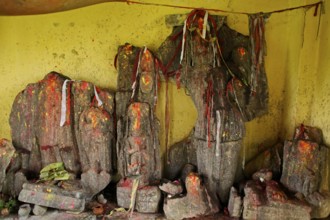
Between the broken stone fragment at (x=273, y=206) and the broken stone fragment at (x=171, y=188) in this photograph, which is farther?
the broken stone fragment at (x=171, y=188)

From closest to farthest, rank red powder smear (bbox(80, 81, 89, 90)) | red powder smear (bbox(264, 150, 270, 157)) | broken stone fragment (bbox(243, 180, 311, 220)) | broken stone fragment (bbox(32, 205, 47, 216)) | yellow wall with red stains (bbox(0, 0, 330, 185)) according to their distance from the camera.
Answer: broken stone fragment (bbox(243, 180, 311, 220)), broken stone fragment (bbox(32, 205, 47, 216)), red powder smear (bbox(80, 81, 89, 90)), yellow wall with red stains (bbox(0, 0, 330, 185)), red powder smear (bbox(264, 150, 270, 157))

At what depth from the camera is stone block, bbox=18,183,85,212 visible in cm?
296

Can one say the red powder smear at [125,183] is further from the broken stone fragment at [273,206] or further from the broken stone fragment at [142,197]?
the broken stone fragment at [273,206]

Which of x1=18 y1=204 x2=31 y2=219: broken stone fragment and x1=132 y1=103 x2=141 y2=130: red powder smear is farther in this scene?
x1=132 y1=103 x2=141 y2=130: red powder smear

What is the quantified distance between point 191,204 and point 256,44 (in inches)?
63.0

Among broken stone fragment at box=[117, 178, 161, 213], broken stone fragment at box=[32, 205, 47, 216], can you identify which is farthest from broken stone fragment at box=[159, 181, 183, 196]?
broken stone fragment at box=[32, 205, 47, 216]

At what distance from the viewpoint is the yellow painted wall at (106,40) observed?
3.35m

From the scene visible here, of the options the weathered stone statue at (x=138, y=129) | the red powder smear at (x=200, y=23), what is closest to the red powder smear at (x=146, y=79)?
the weathered stone statue at (x=138, y=129)

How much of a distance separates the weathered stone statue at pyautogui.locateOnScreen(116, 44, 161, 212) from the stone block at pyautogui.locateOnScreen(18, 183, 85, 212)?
409mm

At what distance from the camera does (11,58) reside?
340 cm

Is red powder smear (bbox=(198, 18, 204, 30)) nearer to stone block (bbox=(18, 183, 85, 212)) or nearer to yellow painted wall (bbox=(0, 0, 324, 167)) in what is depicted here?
yellow painted wall (bbox=(0, 0, 324, 167))

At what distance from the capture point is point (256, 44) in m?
3.09

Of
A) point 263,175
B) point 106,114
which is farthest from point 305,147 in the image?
point 106,114

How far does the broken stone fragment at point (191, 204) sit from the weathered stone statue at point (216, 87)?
6.6 inches
